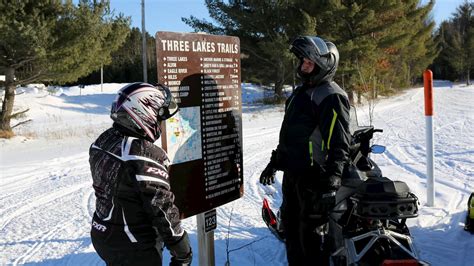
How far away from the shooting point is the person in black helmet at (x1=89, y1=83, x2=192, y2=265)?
8.31 ft

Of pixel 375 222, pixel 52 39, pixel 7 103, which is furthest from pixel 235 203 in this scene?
pixel 7 103

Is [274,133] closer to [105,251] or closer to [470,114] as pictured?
[470,114]

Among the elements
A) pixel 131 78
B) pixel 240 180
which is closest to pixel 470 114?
pixel 240 180

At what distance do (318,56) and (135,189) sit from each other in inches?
77.0

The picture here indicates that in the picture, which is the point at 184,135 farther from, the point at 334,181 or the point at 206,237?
the point at 334,181

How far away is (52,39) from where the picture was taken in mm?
14445

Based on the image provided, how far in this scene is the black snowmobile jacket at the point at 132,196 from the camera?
2.52m

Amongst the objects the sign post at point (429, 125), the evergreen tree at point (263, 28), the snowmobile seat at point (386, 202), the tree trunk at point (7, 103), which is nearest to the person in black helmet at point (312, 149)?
the snowmobile seat at point (386, 202)

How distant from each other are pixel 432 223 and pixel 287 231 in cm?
229

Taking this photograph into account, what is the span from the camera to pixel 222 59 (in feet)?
13.1

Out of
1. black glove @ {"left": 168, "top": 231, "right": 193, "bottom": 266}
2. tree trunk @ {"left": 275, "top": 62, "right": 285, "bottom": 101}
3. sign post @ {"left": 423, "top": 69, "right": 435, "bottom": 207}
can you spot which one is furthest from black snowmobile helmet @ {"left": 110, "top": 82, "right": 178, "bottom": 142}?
tree trunk @ {"left": 275, "top": 62, "right": 285, "bottom": 101}

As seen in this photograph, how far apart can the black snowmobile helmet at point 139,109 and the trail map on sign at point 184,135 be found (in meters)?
0.74

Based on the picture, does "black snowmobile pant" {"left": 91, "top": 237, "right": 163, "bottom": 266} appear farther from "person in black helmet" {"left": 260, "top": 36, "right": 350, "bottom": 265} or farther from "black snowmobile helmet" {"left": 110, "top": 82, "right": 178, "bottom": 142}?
"person in black helmet" {"left": 260, "top": 36, "right": 350, "bottom": 265}

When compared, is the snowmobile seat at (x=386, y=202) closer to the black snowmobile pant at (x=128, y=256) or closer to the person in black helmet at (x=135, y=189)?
the person in black helmet at (x=135, y=189)
